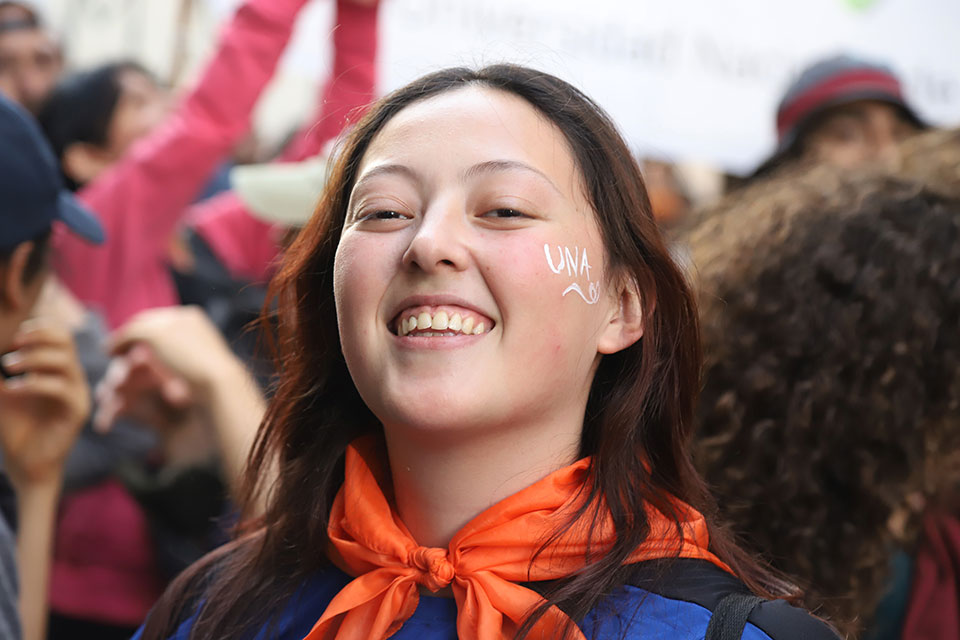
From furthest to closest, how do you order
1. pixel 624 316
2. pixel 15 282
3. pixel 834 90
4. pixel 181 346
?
1. pixel 834 90
2. pixel 181 346
3. pixel 15 282
4. pixel 624 316

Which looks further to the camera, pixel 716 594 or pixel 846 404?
pixel 846 404

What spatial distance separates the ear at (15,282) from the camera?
7.32ft

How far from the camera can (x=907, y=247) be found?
6.28ft

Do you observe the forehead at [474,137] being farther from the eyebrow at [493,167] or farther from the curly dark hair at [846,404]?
the curly dark hair at [846,404]

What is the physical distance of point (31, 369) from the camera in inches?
90.5

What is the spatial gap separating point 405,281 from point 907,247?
3.25ft

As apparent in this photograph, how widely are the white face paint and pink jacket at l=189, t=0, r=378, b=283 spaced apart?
5.03 ft

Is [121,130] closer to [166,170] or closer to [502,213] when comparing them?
[166,170]

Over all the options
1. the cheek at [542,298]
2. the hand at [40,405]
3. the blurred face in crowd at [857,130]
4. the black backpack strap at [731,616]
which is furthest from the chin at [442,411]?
the blurred face in crowd at [857,130]

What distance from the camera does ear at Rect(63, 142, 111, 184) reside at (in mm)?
3572

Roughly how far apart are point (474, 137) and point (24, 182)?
1.28m

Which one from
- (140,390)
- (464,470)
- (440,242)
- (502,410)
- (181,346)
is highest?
(440,242)

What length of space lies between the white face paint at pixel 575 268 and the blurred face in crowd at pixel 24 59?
2.88 meters

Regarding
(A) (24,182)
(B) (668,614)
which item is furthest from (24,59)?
(B) (668,614)
